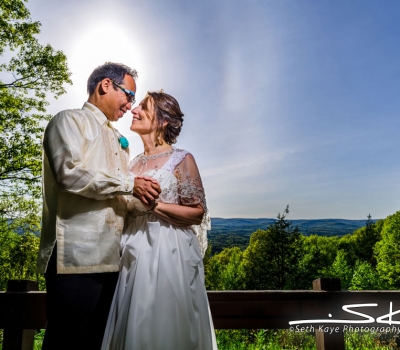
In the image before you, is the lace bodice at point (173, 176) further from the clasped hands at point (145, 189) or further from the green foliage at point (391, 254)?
the green foliage at point (391, 254)

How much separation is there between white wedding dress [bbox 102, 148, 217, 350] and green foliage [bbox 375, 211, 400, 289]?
41.3 metres

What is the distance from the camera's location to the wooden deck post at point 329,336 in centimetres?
251

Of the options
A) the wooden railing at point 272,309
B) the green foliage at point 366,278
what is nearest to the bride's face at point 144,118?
the wooden railing at point 272,309

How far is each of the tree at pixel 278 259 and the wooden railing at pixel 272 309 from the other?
42.4m

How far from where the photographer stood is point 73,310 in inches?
66.6

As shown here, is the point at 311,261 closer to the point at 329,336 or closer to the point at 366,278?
the point at 366,278

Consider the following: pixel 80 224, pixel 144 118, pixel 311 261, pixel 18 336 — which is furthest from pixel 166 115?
pixel 311 261

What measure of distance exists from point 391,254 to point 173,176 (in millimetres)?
42590

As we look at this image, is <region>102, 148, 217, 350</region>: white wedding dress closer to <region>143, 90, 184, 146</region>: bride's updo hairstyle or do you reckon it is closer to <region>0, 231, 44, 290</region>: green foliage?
<region>143, 90, 184, 146</region>: bride's updo hairstyle

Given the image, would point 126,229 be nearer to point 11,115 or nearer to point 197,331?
point 197,331

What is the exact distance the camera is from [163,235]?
2.06 metres

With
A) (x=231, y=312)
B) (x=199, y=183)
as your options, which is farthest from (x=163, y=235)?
(x=231, y=312)

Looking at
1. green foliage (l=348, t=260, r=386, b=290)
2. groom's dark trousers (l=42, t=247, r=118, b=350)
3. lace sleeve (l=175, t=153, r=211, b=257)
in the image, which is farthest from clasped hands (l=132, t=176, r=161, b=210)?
green foliage (l=348, t=260, r=386, b=290)

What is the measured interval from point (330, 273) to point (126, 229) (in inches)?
2050
